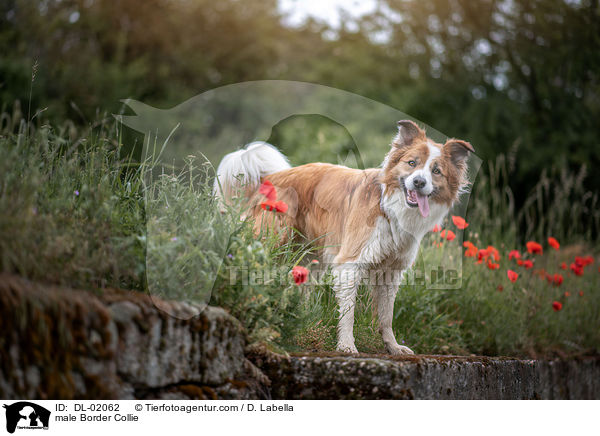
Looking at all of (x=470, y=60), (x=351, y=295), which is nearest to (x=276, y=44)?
(x=470, y=60)

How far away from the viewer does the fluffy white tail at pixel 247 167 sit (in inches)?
152

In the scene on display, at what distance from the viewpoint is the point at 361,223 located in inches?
155

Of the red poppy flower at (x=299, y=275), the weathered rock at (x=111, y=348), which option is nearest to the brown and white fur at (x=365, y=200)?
the red poppy flower at (x=299, y=275)

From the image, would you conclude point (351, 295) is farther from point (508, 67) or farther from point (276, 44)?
point (276, 44)

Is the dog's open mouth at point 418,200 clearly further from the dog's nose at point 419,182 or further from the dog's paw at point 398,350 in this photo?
the dog's paw at point 398,350

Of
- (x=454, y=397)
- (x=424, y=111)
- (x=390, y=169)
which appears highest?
(x=424, y=111)

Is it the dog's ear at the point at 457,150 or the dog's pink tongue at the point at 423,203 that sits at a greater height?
the dog's ear at the point at 457,150

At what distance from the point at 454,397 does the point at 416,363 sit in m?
0.52

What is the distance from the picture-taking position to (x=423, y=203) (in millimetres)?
3658

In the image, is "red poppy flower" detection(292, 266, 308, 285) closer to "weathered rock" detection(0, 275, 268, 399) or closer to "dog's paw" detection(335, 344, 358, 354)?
"weathered rock" detection(0, 275, 268, 399)

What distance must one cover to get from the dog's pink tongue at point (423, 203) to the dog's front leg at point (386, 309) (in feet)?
2.41

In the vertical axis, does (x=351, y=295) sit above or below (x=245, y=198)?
below

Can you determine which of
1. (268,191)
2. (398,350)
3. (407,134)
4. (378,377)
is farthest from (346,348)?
(407,134)

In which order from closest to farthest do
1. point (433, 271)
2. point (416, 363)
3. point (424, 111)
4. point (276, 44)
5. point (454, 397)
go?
point (416, 363) < point (454, 397) < point (433, 271) < point (424, 111) < point (276, 44)
